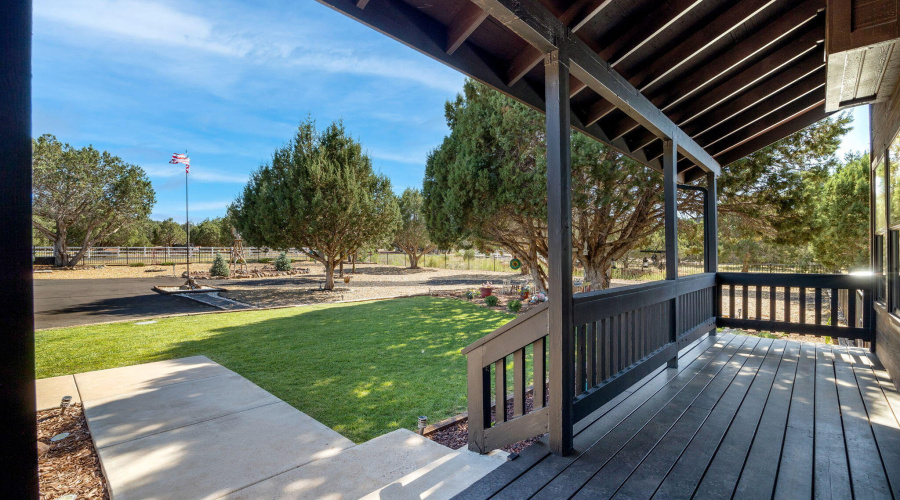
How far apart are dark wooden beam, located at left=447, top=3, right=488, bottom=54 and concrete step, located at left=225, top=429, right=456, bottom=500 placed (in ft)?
8.05

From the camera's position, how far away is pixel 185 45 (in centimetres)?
951

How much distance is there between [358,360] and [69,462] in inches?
114

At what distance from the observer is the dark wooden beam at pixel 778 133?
440cm

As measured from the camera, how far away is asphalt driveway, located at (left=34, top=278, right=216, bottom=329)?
8415mm

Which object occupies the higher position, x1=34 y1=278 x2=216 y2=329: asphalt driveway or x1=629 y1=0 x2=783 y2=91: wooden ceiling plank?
x1=629 y1=0 x2=783 y2=91: wooden ceiling plank

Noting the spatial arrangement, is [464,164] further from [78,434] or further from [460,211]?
[78,434]

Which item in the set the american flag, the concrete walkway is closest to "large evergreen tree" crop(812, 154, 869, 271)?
the concrete walkway

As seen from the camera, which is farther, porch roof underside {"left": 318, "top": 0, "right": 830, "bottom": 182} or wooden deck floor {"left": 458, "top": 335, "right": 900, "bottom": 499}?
porch roof underside {"left": 318, "top": 0, "right": 830, "bottom": 182}

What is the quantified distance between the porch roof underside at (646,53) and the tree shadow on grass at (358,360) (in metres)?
2.88

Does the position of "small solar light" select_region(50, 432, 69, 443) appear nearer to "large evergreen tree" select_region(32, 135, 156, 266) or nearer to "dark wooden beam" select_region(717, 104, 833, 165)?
"dark wooden beam" select_region(717, 104, 833, 165)

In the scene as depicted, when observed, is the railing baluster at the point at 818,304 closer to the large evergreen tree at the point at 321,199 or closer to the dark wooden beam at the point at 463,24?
the dark wooden beam at the point at 463,24

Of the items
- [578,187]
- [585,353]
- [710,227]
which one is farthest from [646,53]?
[578,187]


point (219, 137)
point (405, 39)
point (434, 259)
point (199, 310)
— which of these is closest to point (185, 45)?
point (199, 310)

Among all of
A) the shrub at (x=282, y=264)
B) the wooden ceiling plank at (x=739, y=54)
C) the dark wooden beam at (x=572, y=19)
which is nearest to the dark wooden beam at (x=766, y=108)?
the wooden ceiling plank at (x=739, y=54)
